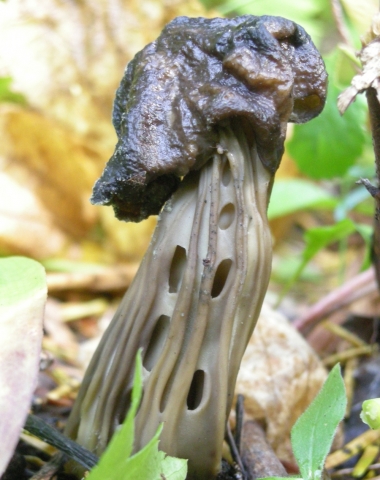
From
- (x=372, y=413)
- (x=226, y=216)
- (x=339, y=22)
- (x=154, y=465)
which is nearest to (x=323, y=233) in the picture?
(x=339, y=22)

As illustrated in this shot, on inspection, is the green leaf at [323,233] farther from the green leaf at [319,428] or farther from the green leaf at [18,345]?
the green leaf at [18,345]

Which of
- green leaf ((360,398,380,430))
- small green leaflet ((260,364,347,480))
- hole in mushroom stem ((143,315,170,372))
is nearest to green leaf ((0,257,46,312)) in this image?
hole in mushroom stem ((143,315,170,372))

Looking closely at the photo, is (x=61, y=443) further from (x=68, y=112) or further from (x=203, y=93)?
(x=68, y=112)

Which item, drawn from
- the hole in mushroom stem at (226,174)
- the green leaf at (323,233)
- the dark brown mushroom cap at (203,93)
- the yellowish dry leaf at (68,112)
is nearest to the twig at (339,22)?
the dark brown mushroom cap at (203,93)

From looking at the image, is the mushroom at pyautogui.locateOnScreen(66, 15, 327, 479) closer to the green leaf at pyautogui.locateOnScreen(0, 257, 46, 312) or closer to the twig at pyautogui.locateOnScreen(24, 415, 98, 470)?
the twig at pyautogui.locateOnScreen(24, 415, 98, 470)

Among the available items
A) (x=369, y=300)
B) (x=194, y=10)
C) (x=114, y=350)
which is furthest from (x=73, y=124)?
(x=114, y=350)
